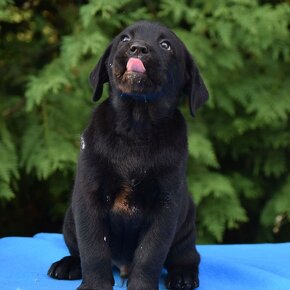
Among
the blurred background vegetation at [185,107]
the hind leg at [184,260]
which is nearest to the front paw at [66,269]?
the hind leg at [184,260]

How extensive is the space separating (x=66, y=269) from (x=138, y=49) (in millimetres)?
990

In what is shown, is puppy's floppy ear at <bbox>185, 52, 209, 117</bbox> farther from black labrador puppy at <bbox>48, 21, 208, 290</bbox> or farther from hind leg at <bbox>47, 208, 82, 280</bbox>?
hind leg at <bbox>47, 208, 82, 280</bbox>

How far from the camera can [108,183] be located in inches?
87.1

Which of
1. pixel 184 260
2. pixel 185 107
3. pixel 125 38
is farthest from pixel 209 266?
pixel 185 107

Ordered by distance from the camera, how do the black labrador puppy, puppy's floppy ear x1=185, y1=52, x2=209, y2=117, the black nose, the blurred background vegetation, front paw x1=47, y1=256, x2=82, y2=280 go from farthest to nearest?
the blurred background vegetation < front paw x1=47, y1=256, x2=82, y2=280 < puppy's floppy ear x1=185, y1=52, x2=209, y2=117 < the black labrador puppy < the black nose

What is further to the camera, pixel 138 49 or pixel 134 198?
pixel 134 198

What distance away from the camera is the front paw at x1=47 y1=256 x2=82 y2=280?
2.51 m

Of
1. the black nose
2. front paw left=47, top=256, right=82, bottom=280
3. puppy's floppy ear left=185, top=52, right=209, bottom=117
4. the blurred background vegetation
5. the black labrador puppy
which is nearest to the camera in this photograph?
the black nose

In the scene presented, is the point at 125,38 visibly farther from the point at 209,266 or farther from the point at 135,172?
the point at 209,266

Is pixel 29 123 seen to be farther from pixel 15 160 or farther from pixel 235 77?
pixel 235 77

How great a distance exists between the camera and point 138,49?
2.08m

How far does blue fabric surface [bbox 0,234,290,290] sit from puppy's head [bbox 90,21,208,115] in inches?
30.6

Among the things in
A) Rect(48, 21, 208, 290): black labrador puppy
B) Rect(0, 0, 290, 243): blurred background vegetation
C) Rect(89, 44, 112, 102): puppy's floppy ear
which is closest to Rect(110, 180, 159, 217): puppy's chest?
Rect(48, 21, 208, 290): black labrador puppy

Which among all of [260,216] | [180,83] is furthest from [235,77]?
[180,83]
